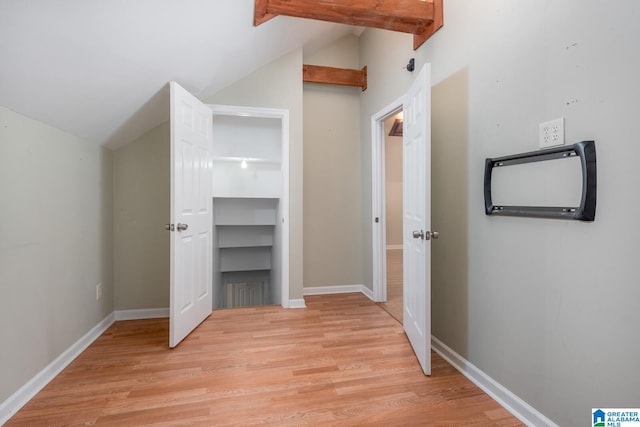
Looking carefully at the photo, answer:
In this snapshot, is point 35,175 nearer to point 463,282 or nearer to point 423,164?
point 423,164

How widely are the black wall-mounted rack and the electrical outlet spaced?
1.3 inches

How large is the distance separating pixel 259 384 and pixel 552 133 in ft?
6.61

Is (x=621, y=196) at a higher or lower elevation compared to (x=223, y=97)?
lower

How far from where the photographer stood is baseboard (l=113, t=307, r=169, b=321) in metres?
2.76

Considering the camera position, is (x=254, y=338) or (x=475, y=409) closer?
(x=475, y=409)

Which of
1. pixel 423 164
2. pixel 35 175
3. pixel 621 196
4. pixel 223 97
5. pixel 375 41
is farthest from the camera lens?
pixel 375 41

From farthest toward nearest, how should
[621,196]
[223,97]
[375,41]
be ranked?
[375,41]
[223,97]
[621,196]

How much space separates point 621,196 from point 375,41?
2.83 meters

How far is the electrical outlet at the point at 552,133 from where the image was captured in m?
1.30

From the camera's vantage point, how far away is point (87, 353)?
2.12 m

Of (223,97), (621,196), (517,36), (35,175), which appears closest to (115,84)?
(35,175)

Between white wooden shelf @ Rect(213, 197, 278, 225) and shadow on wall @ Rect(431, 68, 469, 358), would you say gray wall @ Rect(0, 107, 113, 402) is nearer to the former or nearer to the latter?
white wooden shelf @ Rect(213, 197, 278, 225)

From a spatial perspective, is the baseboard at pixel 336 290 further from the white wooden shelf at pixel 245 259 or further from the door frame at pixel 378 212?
the white wooden shelf at pixel 245 259

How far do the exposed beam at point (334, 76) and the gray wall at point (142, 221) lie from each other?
1.66m
